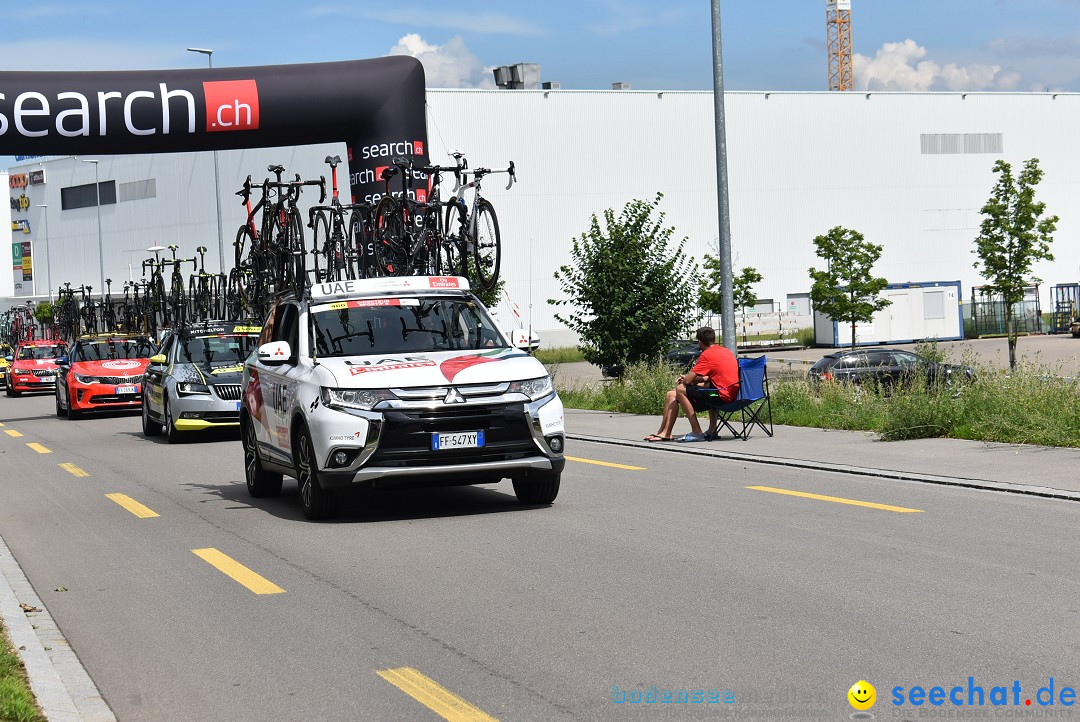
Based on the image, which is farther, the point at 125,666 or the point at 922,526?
the point at 922,526

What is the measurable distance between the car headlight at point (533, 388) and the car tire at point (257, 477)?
3145 millimetres

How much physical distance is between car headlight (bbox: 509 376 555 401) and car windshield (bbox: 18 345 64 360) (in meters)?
35.2

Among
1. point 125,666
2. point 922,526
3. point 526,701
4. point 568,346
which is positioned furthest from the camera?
point 568,346

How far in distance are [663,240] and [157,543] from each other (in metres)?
17.6

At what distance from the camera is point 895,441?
621 inches

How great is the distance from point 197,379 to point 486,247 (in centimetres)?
618

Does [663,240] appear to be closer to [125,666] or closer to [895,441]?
[895,441]

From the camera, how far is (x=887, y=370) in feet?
81.8

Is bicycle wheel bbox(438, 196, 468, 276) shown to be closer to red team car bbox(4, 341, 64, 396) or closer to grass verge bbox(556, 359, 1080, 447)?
grass verge bbox(556, 359, 1080, 447)

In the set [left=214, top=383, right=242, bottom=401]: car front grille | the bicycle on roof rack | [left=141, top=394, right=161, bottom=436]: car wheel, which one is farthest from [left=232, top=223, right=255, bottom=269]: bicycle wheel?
the bicycle on roof rack

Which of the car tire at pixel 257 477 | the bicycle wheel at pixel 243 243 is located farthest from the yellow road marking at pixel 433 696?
the bicycle wheel at pixel 243 243

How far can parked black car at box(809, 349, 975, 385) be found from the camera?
1691 cm

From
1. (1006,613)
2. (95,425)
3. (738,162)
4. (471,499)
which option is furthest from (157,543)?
Answer: (738,162)

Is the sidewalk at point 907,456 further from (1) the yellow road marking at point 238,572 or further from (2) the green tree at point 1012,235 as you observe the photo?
(2) the green tree at point 1012,235
